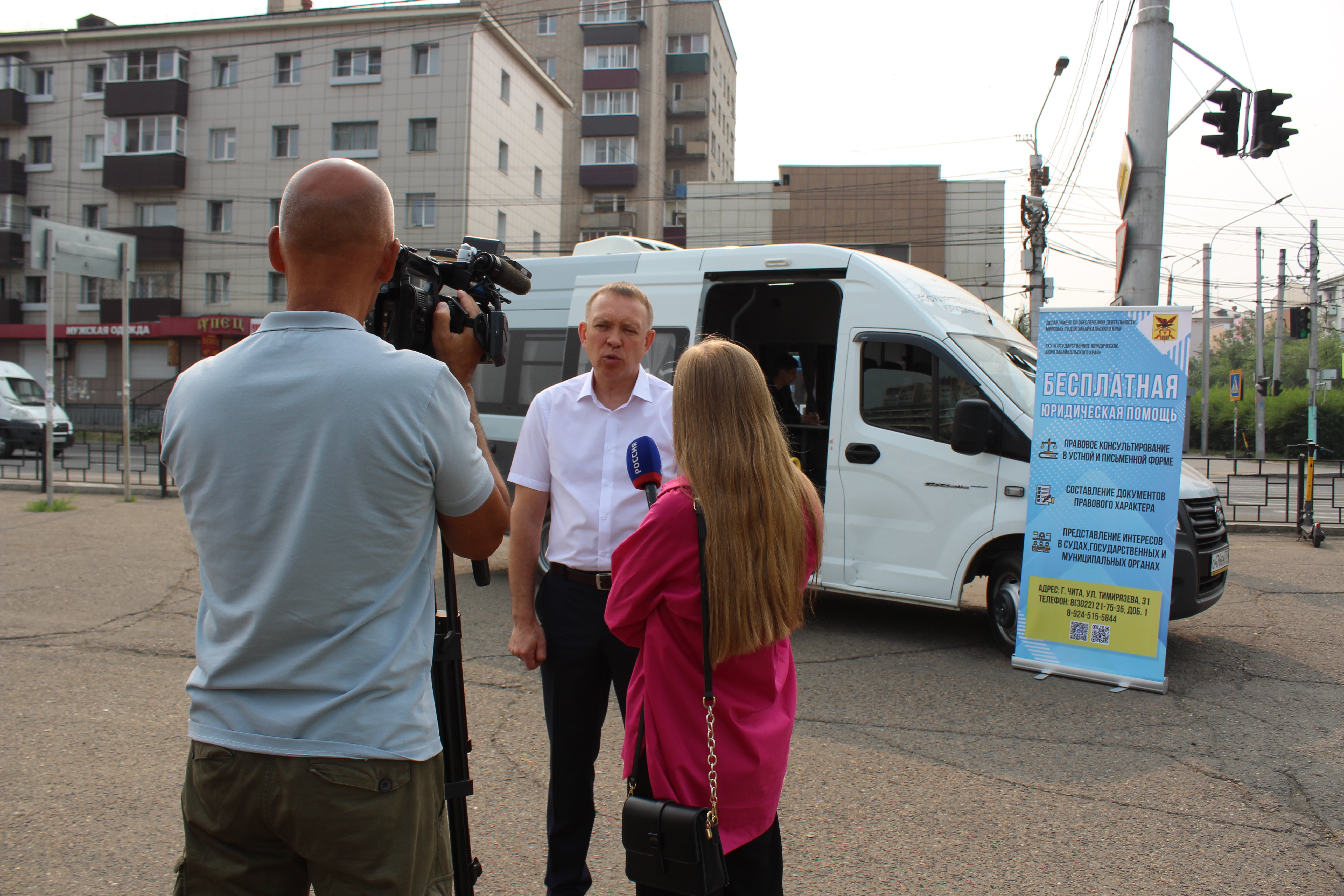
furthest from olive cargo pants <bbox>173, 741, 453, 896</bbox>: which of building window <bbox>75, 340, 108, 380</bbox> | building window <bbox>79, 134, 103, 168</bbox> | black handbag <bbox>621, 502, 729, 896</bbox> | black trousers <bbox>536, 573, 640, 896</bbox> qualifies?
building window <bbox>79, 134, 103, 168</bbox>

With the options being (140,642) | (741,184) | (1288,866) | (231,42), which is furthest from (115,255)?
(741,184)

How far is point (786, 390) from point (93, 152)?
40.1 meters

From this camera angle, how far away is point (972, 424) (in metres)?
5.72

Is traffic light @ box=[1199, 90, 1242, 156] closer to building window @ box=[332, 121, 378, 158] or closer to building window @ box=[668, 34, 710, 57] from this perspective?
building window @ box=[332, 121, 378, 158]

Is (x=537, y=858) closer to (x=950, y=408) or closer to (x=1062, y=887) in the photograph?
(x=1062, y=887)

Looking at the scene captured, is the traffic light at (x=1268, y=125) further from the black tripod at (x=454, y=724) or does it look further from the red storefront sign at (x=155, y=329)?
the red storefront sign at (x=155, y=329)

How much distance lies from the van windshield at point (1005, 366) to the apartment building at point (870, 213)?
33792 millimetres

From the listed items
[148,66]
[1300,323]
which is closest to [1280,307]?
[1300,323]

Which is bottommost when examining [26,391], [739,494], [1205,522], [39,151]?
[1205,522]

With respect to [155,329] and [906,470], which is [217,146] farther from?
[906,470]

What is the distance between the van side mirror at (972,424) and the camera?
18.7ft

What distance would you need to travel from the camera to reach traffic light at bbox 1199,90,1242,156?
1013 cm

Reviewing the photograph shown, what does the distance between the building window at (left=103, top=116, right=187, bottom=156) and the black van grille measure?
39123 millimetres

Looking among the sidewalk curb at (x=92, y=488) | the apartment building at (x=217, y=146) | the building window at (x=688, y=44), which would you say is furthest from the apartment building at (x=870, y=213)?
the sidewalk curb at (x=92, y=488)
